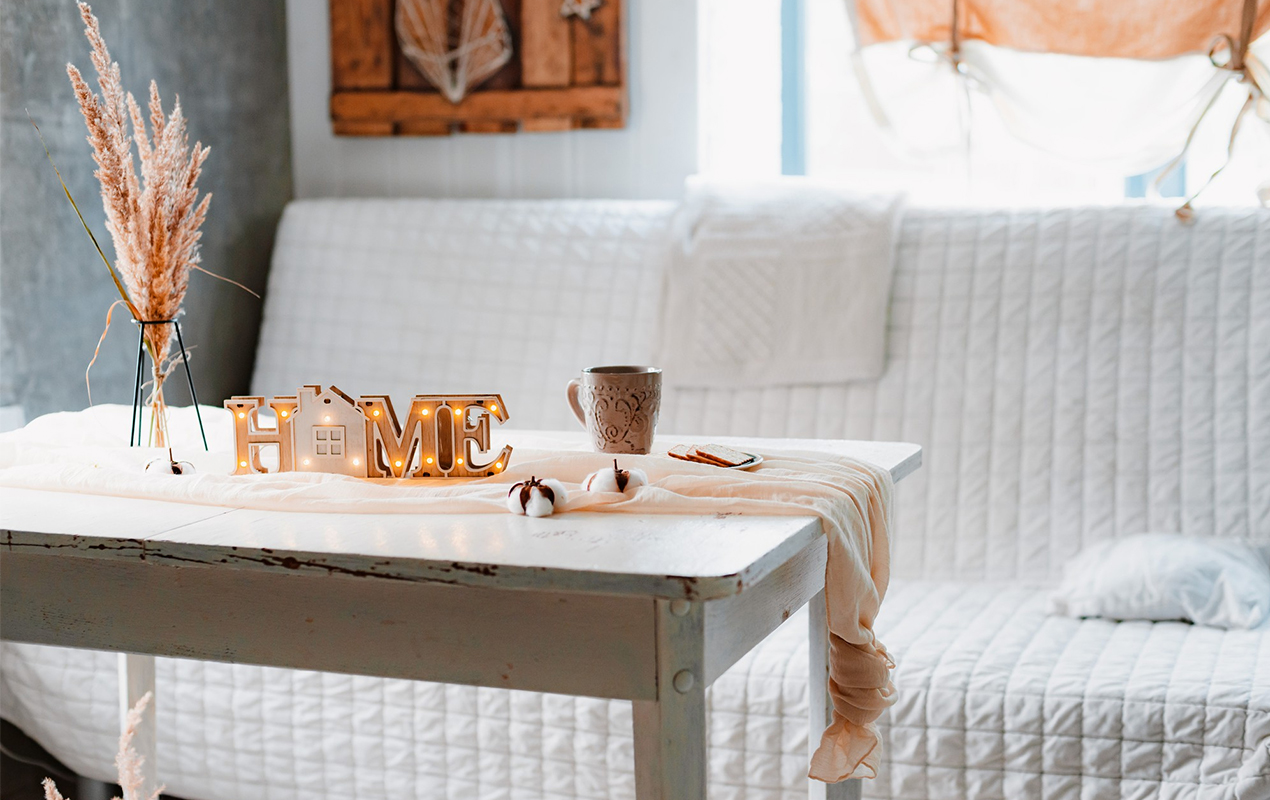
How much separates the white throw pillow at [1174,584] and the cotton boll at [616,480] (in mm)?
1039

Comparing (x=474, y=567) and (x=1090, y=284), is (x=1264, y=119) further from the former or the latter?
(x=474, y=567)

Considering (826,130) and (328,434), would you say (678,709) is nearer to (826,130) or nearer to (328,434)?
(328,434)

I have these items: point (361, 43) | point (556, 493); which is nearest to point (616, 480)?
point (556, 493)

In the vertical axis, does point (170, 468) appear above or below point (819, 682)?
above

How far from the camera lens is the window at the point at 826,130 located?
243 cm

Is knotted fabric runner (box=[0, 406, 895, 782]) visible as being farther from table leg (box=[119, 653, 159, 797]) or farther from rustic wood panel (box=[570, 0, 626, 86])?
rustic wood panel (box=[570, 0, 626, 86])

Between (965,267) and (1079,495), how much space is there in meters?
0.44

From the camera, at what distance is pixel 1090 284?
212 centimetres

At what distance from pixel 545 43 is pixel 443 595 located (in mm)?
1902

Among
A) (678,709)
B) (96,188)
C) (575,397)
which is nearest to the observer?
(678,709)

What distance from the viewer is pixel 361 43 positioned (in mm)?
2727

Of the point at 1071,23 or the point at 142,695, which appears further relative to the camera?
the point at 1071,23

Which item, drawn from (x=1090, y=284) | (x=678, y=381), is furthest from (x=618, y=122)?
(x=1090, y=284)

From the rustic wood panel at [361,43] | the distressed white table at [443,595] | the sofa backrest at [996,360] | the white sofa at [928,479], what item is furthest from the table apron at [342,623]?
the rustic wood panel at [361,43]
